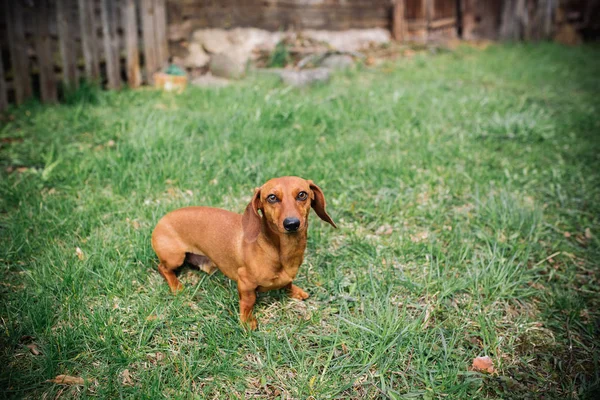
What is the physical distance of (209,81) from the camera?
22.7 feet

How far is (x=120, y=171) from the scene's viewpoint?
381 centimetres

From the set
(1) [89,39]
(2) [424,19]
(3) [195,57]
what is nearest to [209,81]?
(3) [195,57]

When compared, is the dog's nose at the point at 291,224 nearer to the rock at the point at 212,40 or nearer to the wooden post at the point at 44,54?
the wooden post at the point at 44,54

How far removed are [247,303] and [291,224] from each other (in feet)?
2.01

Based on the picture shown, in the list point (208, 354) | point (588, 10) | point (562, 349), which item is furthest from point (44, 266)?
point (588, 10)

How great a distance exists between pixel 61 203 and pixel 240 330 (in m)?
1.87

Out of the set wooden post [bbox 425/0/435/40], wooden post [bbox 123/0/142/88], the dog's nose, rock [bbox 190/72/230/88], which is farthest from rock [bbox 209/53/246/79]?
wooden post [bbox 425/0/435/40]

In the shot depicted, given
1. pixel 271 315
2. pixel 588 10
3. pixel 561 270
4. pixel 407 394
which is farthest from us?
pixel 588 10

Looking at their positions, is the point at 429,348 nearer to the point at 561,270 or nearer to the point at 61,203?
the point at 561,270

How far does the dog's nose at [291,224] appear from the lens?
2.07 meters

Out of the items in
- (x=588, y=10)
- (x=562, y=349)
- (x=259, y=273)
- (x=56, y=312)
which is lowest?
(x=562, y=349)

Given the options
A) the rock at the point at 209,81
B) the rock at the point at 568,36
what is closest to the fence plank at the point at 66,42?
the rock at the point at 209,81

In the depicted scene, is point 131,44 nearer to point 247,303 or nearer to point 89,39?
point 89,39

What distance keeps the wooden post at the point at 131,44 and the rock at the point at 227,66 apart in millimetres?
1236
